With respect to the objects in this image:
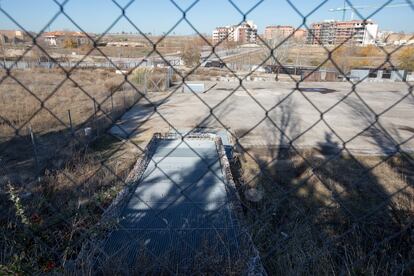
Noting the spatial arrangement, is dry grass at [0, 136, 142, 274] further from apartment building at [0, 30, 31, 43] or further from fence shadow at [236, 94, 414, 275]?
fence shadow at [236, 94, 414, 275]

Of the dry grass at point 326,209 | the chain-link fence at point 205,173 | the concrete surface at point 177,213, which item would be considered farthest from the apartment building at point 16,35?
the dry grass at point 326,209

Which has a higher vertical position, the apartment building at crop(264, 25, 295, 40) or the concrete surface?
the apartment building at crop(264, 25, 295, 40)

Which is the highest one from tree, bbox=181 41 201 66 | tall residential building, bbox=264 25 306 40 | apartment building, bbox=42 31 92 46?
apartment building, bbox=42 31 92 46

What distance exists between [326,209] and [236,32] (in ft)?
12.7

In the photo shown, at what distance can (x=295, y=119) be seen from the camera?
12.4 metres

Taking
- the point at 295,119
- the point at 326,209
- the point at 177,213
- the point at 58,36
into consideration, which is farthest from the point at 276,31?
the point at 295,119

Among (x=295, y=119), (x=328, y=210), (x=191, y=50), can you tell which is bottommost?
(x=295, y=119)

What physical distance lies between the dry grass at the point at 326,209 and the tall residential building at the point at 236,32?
3.41ft

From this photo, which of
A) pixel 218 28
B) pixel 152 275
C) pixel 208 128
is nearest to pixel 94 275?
pixel 152 275

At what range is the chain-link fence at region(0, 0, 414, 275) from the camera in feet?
4.39

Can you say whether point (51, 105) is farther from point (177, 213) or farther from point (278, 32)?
point (278, 32)

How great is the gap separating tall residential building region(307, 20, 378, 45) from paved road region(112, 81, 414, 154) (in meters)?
5.26

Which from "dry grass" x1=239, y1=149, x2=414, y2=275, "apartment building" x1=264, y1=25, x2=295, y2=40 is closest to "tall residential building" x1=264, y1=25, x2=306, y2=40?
"apartment building" x1=264, y1=25, x2=295, y2=40

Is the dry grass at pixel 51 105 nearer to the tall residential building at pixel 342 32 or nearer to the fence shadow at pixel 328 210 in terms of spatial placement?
the fence shadow at pixel 328 210
